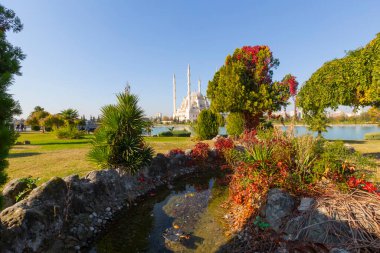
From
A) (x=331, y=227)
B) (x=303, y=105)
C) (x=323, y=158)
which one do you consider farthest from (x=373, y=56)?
(x=331, y=227)

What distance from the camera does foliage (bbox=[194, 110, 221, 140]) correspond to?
20.6 m

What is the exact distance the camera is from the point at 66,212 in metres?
4.28

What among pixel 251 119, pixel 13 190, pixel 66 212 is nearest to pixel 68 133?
pixel 13 190

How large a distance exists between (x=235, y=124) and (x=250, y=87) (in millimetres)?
4123

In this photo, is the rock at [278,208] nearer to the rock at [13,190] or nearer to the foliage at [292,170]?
the foliage at [292,170]

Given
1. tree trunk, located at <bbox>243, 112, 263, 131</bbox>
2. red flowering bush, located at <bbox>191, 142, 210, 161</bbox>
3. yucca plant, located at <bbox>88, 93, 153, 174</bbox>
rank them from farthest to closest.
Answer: tree trunk, located at <bbox>243, 112, 263, 131</bbox>
red flowering bush, located at <bbox>191, 142, 210, 161</bbox>
yucca plant, located at <bbox>88, 93, 153, 174</bbox>

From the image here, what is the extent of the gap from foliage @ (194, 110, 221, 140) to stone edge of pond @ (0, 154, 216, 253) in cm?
1373

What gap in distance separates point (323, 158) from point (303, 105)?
19.0ft

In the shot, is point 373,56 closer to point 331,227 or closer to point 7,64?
point 331,227

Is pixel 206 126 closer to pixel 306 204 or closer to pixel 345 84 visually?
pixel 345 84

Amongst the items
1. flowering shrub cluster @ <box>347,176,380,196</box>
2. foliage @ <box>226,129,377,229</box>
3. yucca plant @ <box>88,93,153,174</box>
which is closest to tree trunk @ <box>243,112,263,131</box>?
foliage @ <box>226,129,377,229</box>

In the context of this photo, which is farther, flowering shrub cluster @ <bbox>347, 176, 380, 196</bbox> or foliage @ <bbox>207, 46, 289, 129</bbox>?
foliage @ <bbox>207, 46, 289, 129</bbox>

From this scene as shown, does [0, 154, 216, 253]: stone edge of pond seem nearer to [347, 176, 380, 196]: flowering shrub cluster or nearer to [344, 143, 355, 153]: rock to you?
[347, 176, 380, 196]: flowering shrub cluster

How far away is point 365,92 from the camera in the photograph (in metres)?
7.66
